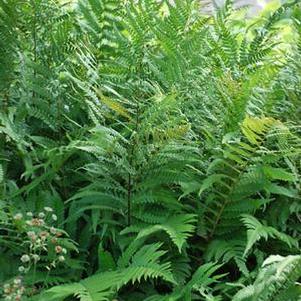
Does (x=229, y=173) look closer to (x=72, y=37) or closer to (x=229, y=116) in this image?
(x=229, y=116)

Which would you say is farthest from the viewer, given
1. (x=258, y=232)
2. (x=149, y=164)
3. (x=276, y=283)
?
(x=149, y=164)

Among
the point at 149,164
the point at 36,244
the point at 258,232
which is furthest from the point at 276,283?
the point at 36,244

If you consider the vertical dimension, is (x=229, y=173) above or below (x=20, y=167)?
below

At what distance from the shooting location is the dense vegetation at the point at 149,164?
1.81 meters

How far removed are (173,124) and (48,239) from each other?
0.51 meters

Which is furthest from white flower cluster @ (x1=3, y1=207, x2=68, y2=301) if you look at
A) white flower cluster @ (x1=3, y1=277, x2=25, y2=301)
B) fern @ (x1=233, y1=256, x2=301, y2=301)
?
fern @ (x1=233, y1=256, x2=301, y2=301)

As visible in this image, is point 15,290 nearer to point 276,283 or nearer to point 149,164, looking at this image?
point 149,164

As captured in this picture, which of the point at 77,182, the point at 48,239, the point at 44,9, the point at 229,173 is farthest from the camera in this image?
the point at 44,9

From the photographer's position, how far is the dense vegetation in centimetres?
181


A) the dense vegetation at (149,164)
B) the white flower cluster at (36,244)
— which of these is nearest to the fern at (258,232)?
the dense vegetation at (149,164)

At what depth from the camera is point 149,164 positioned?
6.44ft

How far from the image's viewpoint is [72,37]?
2.43 metres

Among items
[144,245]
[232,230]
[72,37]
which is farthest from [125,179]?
[72,37]

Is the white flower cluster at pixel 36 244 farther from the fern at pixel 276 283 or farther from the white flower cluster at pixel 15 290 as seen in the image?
the fern at pixel 276 283
